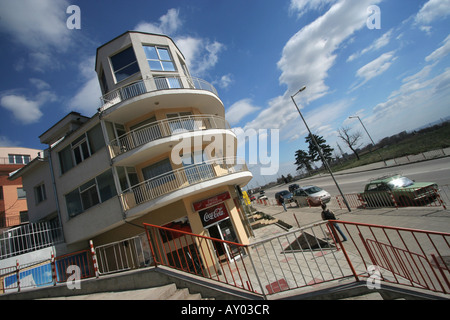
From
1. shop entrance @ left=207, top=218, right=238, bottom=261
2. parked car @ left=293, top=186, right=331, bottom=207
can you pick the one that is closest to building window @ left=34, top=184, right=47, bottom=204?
shop entrance @ left=207, top=218, right=238, bottom=261

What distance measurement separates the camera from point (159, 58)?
1273 centimetres

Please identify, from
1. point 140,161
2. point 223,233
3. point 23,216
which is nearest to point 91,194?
point 140,161

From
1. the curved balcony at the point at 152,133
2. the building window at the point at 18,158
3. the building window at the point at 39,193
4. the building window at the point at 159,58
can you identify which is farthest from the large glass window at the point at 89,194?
the building window at the point at 18,158

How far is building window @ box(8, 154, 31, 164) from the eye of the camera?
2381cm

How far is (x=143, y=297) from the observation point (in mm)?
4461

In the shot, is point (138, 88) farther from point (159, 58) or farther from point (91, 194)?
point (91, 194)

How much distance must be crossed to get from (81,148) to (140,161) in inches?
152

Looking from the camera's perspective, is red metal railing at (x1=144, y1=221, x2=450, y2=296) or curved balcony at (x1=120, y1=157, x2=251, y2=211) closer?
red metal railing at (x1=144, y1=221, x2=450, y2=296)

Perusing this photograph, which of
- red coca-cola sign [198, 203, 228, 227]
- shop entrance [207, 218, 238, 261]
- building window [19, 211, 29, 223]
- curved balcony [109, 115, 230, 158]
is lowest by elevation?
shop entrance [207, 218, 238, 261]

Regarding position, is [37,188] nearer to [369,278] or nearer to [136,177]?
[136,177]

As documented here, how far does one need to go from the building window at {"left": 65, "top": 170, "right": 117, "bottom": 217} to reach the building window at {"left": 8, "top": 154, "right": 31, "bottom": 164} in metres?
21.3

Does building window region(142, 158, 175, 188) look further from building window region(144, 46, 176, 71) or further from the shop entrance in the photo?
building window region(144, 46, 176, 71)

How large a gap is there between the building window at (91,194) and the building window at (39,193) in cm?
396
